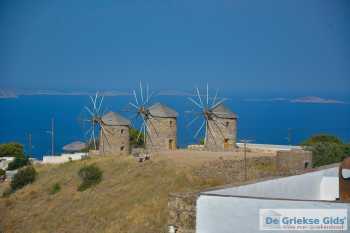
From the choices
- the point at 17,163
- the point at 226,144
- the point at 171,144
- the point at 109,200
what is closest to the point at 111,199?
the point at 109,200

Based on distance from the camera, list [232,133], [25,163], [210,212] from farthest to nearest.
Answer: [25,163], [232,133], [210,212]

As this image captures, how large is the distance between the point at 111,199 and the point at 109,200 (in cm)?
7

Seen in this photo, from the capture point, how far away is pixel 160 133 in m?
23.5

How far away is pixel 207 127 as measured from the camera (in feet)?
78.1

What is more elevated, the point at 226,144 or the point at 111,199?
the point at 226,144

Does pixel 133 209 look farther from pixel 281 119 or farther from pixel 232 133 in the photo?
pixel 281 119

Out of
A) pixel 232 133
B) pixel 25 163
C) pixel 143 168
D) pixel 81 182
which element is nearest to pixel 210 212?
pixel 143 168

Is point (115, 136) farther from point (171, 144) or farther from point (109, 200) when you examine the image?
point (109, 200)

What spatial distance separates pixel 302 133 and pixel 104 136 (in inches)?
2434

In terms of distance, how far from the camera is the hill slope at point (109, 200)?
623 inches

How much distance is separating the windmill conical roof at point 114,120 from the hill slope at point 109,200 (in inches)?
83.2

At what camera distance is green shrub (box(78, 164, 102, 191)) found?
20.3 metres

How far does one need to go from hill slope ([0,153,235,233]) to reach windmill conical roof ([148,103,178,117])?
275 centimetres

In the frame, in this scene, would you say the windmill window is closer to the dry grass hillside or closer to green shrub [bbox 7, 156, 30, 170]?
the dry grass hillside
